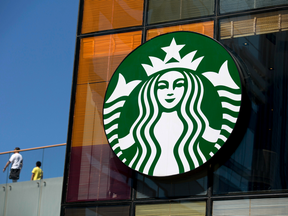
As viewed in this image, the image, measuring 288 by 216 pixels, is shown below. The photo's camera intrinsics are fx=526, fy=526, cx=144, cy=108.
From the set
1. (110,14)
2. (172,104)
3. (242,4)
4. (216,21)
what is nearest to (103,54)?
(110,14)

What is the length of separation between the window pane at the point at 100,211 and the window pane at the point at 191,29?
4.41m

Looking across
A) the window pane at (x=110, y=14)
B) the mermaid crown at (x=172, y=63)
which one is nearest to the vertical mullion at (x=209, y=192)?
the mermaid crown at (x=172, y=63)

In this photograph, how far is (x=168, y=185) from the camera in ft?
39.5

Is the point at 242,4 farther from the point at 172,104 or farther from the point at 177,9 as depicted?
the point at 172,104

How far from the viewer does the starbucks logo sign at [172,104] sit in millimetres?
11805

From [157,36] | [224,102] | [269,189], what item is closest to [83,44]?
[157,36]

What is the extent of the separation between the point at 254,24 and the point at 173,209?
4.66 meters

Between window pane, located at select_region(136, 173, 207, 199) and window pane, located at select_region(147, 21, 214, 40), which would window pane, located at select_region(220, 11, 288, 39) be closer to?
window pane, located at select_region(147, 21, 214, 40)

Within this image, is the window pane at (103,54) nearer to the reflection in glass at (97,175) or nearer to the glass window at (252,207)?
the reflection in glass at (97,175)

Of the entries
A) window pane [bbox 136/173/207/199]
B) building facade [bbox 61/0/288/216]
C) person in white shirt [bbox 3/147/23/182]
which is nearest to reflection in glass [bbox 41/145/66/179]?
person in white shirt [bbox 3/147/23/182]

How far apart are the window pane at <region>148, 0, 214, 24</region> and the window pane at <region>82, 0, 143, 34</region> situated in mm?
381

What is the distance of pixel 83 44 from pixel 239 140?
548cm

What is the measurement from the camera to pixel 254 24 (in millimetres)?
12266

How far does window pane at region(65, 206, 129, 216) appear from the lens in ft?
40.7
